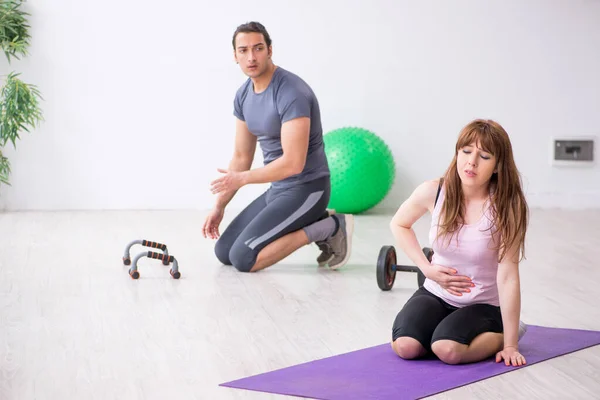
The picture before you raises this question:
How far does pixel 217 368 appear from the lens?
112 inches

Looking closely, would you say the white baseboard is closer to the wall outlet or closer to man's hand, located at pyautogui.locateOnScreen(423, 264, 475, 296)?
the wall outlet

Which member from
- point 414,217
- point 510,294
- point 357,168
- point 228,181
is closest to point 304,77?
point 357,168

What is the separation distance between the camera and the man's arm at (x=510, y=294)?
276 centimetres

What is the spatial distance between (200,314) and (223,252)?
95cm

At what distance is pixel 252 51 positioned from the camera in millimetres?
4082

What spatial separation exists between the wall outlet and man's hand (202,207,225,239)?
118 inches

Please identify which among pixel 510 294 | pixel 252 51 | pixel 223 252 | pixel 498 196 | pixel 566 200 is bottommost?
pixel 566 200

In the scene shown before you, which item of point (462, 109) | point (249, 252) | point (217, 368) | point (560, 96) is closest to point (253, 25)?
point (249, 252)

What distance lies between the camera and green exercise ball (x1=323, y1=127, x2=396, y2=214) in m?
5.83

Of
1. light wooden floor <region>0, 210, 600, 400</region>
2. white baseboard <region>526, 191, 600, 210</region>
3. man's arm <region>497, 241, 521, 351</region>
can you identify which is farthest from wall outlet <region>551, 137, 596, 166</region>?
man's arm <region>497, 241, 521, 351</region>

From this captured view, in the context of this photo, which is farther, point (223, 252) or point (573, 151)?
point (573, 151)

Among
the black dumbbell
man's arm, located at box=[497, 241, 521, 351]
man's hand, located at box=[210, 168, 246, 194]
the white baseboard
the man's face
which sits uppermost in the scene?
the man's face

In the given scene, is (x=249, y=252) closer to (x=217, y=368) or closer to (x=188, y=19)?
(x=217, y=368)

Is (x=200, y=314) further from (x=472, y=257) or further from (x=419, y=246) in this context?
(x=472, y=257)
